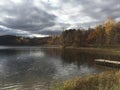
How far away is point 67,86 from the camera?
13930mm

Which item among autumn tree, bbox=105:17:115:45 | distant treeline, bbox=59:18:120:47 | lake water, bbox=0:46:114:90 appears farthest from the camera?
distant treeline, bbox=59:18:120:47

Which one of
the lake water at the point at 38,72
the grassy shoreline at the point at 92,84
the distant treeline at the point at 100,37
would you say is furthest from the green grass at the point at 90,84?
the distant treeline at the point at 100,37

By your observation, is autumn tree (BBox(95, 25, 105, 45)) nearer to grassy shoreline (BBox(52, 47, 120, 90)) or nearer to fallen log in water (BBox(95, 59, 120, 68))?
fallen log in water (BBox(95, 59, 120, 68))

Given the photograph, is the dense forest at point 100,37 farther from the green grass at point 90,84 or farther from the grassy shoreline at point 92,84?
the green grass at point 90,84

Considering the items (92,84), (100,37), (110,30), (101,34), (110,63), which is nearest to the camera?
(92,84)

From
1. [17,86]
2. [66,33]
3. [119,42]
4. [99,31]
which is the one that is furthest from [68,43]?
[17,86]

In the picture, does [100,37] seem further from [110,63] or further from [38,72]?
[38,72]

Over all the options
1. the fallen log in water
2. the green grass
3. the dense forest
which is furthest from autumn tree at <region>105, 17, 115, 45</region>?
the green grass

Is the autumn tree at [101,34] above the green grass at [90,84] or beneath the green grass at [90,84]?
above

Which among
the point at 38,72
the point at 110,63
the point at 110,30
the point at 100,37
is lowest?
the point at 110,63

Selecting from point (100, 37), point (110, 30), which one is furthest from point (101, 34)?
point (110, 30)

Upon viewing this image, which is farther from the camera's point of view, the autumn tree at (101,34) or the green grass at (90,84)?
the autumn tree at (101,34)

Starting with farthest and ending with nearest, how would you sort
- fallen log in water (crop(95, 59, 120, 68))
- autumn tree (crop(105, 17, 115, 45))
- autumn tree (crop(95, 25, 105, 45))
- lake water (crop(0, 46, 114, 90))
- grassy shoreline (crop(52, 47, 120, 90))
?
autumn tree (crop(95, 25, 105, 45)) < autumn tree (crop(105, 17, 115, 45)) < fallen log in water (crop(95, 59, 120, 68)) < lake water (crop(0, 46, 114, 90)) < grassy shoreline (crop(52, 47, 120, 90))

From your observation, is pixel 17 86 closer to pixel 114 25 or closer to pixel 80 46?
pixel 114 25
